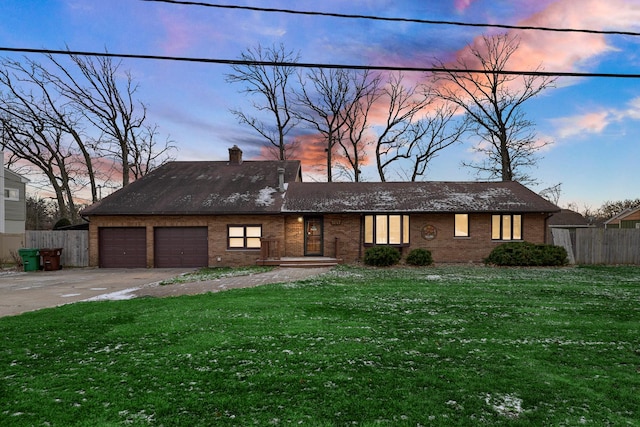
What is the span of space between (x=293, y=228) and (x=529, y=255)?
11650mm

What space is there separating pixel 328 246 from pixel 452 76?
18.6m

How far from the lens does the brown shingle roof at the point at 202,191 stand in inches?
722

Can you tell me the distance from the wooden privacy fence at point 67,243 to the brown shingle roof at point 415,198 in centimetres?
1105

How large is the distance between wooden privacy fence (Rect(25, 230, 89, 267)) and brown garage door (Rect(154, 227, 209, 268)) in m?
3.97

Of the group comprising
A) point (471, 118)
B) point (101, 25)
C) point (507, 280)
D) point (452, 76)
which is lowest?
point (507, 280)

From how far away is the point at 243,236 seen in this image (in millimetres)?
18484

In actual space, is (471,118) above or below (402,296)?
above

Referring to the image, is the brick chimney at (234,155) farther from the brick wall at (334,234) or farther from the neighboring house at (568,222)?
the neighboring house at (568,222)

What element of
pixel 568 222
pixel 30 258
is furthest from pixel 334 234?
pixel 568 222

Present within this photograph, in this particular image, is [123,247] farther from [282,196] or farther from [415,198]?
[415,198]

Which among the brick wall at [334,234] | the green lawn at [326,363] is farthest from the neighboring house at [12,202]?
the green lawn at [326,363]

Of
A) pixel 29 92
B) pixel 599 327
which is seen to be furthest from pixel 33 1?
pixel 29 92

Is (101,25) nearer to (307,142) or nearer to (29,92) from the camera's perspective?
(29,92)

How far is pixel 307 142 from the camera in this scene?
33719mm
